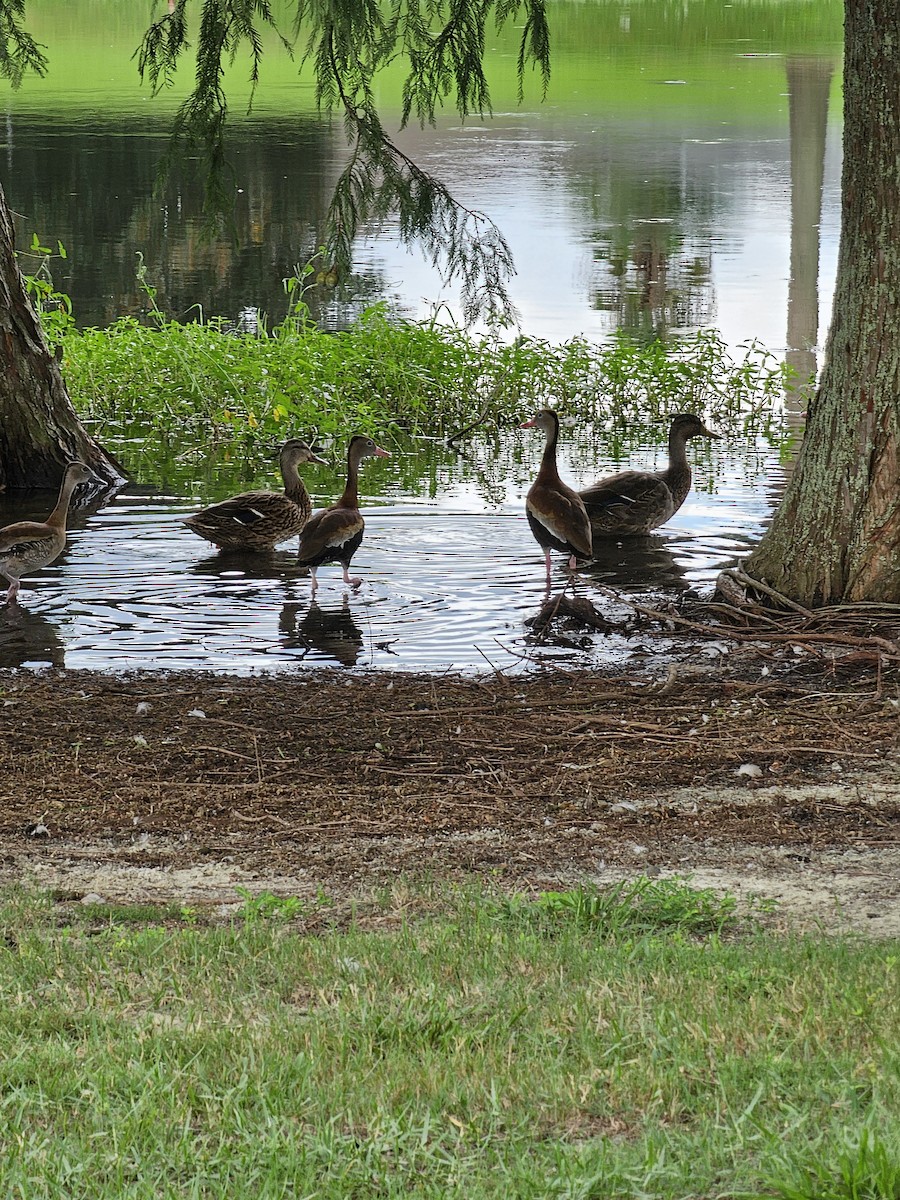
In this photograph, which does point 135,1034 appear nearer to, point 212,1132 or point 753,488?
point 212,1132

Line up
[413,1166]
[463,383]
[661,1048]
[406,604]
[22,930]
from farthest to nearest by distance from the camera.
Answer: [463,383] < [406,604] < [22,930] < [661,1048] < [413,1166]

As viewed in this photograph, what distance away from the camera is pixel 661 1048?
4.30 metres

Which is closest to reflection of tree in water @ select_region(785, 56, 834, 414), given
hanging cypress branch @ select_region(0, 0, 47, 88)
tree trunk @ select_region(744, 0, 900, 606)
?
tree trunk @ select_region(744, 0, 900, 606)

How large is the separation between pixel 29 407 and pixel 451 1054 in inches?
456

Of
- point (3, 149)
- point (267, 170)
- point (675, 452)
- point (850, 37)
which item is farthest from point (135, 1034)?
point (3, 149)

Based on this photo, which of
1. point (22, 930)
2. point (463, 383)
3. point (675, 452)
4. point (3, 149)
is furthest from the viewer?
point (3, 149)

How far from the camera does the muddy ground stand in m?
6.04

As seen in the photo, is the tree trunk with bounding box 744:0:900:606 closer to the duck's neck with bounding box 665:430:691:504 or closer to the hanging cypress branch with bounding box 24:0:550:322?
the hanging cypress branch with bounding box 24:0:550:322

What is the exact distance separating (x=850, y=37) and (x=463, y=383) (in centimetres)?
812

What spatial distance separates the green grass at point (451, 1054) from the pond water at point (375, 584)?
448cm

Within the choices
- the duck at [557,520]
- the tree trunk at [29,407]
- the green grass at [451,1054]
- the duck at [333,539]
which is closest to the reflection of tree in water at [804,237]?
the duck at [557,520]

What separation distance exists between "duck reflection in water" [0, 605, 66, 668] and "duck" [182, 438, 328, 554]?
72.5 inches

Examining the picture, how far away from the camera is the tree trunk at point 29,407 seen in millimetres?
14422

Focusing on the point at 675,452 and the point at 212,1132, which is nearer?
the point at 212,1132
